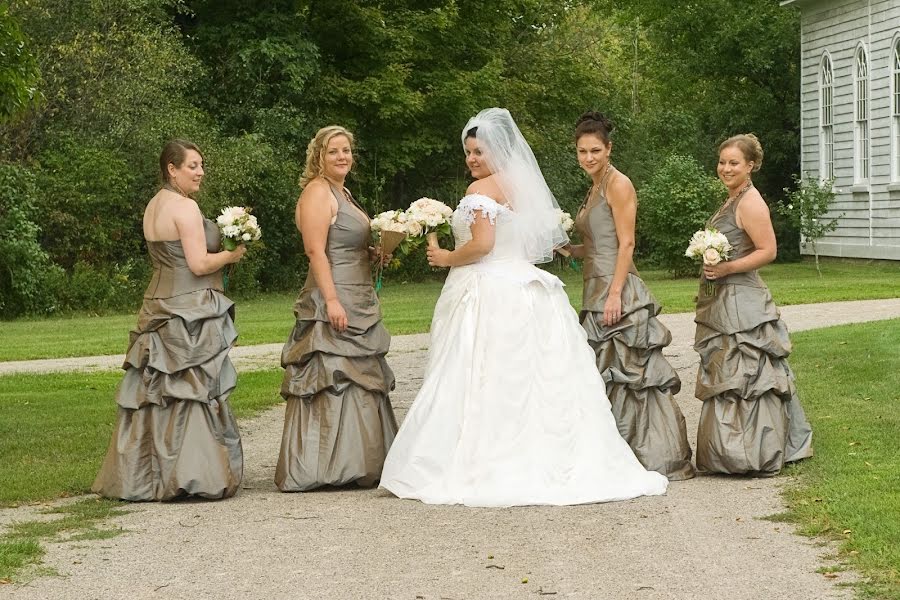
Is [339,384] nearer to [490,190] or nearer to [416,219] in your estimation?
[416,219]

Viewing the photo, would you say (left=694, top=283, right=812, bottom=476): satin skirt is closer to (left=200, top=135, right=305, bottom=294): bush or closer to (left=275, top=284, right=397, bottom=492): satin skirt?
(left=275, top=284, right=397, bottom=492): satin skirt

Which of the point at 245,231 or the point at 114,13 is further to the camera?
the point at 114,13

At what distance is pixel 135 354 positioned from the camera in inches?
331

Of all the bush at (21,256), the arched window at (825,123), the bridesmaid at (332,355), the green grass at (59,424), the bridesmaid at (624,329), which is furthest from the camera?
the arched window at (825,123)

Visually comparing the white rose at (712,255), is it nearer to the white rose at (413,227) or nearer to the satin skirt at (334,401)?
the white rose at (413,227)

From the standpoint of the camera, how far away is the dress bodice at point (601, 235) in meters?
8.73

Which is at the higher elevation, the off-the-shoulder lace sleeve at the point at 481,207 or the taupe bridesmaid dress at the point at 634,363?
the off-the-shoulder lace sleeve at the point at 481,207

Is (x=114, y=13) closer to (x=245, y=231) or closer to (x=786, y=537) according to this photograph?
(x=245, y=231)

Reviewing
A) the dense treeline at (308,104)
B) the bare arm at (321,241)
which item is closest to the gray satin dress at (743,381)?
the bare arm at (321,241)

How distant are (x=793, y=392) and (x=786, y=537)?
2.16m

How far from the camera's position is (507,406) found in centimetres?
813

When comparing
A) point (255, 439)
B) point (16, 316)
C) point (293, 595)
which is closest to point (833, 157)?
point (16, 316)

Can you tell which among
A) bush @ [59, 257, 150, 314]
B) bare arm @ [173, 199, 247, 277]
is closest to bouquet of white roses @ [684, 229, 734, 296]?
bare arm @ [173, 199, 247, 277]

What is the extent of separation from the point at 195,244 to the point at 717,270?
3238 millimetres
